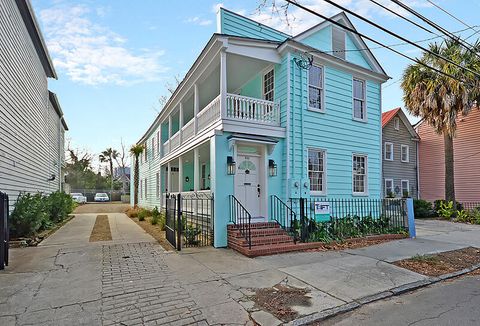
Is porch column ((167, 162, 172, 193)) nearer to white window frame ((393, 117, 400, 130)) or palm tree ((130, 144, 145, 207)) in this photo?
palm tree ((130, 144, 145, 207))

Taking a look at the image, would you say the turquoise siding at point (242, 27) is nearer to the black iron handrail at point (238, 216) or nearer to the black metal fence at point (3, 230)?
the black iron handrail at point (238, 216)

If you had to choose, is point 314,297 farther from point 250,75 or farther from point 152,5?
point 250,75

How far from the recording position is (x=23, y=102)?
11703 millimetres

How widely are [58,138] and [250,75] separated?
15408 mm

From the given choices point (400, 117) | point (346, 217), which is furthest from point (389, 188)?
point (346, 217)

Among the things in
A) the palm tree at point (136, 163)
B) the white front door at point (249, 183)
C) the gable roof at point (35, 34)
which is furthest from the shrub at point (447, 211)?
the gable roof at point (35, 34)

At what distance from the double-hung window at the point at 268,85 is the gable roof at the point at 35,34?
29.2 feet

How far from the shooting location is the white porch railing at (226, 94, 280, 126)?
10.2 meters

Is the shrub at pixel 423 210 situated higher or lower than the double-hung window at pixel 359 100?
lower

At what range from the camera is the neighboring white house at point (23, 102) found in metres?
9.39

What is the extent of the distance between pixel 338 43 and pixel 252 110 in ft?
17.7

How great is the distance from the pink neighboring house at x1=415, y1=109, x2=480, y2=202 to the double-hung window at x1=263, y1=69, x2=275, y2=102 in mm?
17034

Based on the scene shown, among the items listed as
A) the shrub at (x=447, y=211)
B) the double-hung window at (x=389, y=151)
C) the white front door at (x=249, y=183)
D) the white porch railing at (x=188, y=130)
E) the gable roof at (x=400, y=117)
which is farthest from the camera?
the gable roof at (x=400, y=117)

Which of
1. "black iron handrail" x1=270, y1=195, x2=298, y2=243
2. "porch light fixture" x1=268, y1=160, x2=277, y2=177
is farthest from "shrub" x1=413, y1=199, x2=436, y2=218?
"porch light fixture" x1=268, y1=160, x2=277, y2=177
